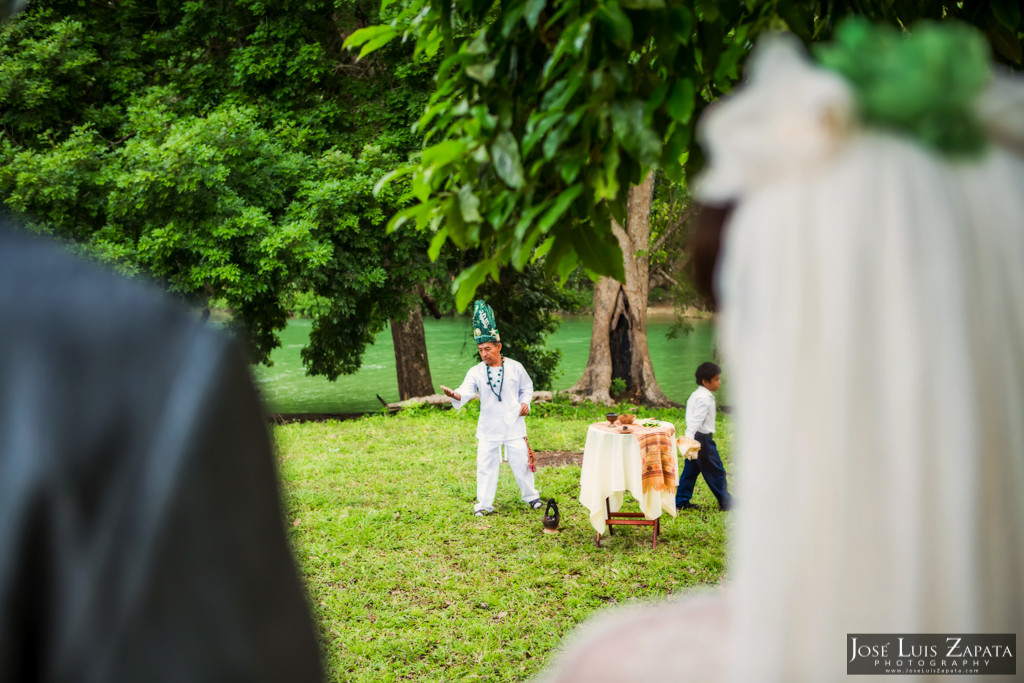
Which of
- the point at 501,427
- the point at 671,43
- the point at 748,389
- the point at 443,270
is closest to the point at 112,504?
the point at 748,389

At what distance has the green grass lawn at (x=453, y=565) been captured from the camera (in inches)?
197

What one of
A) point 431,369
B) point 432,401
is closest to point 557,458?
point 432,401

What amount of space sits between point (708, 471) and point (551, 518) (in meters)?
1.58

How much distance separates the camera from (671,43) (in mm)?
1577

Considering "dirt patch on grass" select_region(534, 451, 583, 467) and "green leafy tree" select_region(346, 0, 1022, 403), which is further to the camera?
"dirt patch on grass" select_region(534, 451, 583, 467)

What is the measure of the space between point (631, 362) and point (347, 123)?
653 cm

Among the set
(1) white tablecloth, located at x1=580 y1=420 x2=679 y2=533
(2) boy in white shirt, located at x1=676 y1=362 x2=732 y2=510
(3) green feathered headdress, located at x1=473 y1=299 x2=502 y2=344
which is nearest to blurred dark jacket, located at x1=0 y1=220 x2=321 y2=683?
(1) white tablecloth, located at x1=580 y1=420 x2=679 y2=533

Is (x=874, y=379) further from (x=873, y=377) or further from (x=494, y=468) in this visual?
Answer: (x=494, y=468)

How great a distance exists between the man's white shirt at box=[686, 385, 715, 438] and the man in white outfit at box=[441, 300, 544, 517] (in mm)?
1542

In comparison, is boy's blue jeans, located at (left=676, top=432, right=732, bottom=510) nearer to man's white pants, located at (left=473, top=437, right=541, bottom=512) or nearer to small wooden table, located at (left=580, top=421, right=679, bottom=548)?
small wooden table, located at (left=580, top=421, right=679, bottom=548)

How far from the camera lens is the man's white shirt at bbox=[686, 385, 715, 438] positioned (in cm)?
727

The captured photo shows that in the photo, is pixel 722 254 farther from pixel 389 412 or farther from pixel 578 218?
pixel 389 412

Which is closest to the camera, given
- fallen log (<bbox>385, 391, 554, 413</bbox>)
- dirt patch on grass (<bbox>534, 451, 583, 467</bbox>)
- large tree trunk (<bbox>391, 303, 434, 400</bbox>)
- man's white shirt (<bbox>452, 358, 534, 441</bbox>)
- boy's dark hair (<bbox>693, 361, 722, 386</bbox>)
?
boy's dark hair (<bbox>693, 361, 722, 386</bbox>)

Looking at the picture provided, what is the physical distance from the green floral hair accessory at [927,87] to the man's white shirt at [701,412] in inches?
262
